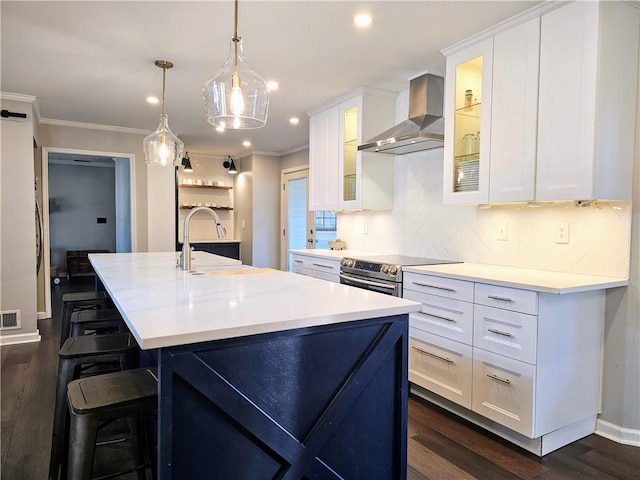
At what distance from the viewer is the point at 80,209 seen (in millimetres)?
9320

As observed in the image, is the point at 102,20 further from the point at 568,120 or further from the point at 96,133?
the point at 96,133

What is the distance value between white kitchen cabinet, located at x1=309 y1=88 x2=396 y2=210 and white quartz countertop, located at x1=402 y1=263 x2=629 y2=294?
48.0 inches

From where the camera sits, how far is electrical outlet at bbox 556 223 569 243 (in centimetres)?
261

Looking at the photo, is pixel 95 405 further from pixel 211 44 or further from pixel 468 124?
pixel 468 124

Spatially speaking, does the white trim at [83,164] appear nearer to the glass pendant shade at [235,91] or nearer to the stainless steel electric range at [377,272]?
the stainless steel electric range at [377,272]

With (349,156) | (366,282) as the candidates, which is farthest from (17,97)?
(366,282)

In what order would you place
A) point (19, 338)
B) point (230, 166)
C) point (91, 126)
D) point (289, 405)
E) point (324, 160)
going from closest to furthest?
point (289, 405) → point (19, 338) → point (324, 160) → point (91, 126) → point (230, 166)

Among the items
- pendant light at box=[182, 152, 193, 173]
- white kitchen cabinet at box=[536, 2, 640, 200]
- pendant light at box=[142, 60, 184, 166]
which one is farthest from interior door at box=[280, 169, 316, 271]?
white kitchen cabinet at box=[536, 2, 640, 200]

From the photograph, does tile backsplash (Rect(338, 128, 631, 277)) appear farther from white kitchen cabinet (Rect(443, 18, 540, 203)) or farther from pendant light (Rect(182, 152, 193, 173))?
pendant light (Rect(182, 152, 193, 173))

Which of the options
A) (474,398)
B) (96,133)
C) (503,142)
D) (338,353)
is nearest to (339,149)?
(503,142)

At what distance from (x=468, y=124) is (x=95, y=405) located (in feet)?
8.87

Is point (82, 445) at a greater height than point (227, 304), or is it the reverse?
point (227, 304)

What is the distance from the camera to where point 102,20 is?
261 centimetres

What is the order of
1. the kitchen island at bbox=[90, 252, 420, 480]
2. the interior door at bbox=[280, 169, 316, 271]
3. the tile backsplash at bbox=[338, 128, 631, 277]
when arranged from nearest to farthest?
1. the kitchen island at bbox=[90, 252, 420, 480]
2. the tile backsplash at bbox=[338, 128, 631, 277]
3. the interior door at bbox=[280, 169, 316, 271]
